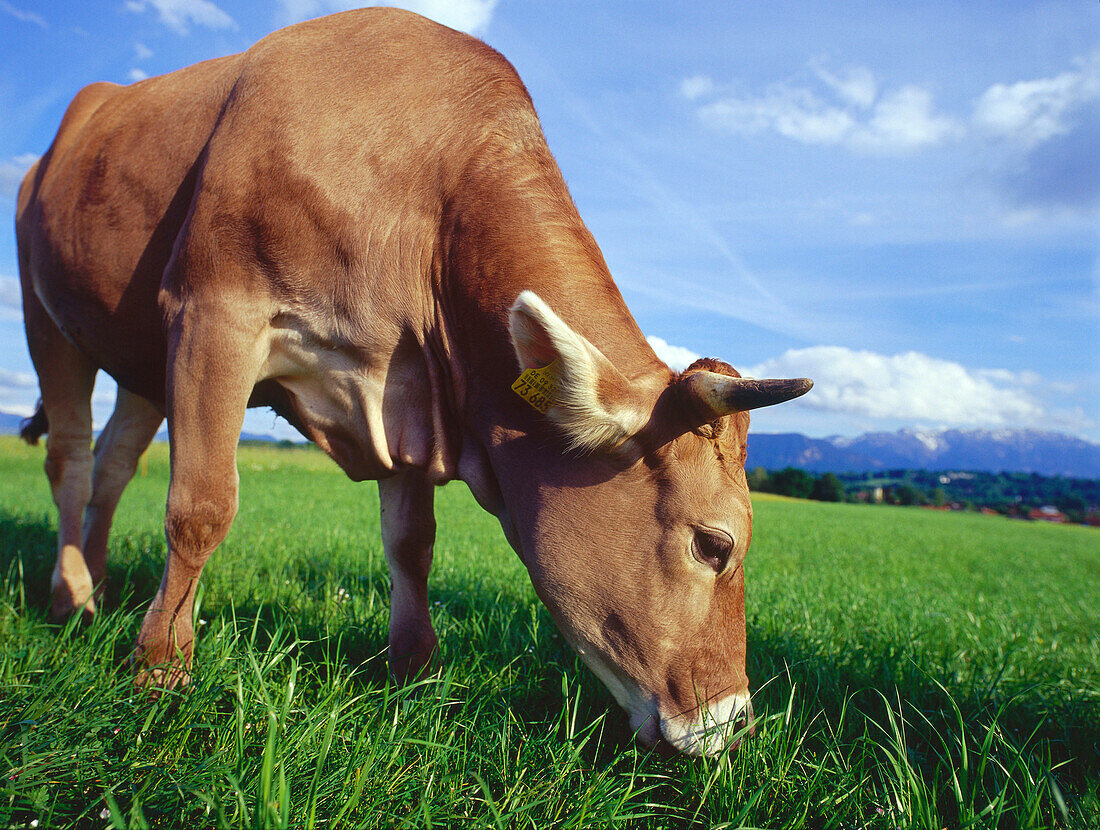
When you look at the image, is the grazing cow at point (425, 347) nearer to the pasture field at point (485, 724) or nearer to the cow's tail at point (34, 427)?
the pasture field at point (485, 724)

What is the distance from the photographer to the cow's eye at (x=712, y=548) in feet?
7.84

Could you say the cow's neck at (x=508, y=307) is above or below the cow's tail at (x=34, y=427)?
above

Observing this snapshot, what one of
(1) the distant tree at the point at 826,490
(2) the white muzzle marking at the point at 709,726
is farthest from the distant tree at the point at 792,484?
(2) the white muzzle marking at the point at 709,726

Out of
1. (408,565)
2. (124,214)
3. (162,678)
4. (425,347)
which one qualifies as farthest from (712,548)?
(124,214)

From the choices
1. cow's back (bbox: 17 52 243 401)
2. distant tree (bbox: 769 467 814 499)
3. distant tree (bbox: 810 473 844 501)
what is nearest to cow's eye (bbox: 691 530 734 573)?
cow's back (bbox: 17 52 243 401)

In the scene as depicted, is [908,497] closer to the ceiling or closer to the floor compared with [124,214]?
closer to the floor

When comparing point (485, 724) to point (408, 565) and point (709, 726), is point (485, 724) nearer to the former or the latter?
point (709, 726)

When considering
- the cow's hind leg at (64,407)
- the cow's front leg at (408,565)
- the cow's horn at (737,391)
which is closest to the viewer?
the cow's horn at (737,391)

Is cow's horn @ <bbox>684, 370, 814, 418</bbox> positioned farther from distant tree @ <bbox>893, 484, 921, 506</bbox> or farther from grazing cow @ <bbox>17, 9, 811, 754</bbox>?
distant tree @ <bbox>893, 484, 921, 506</bbox>

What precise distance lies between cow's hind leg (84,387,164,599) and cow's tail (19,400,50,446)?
74 centimetres

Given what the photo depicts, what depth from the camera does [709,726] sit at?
2355mm

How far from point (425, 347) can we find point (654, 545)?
128cm

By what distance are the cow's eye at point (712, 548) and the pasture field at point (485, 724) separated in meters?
0.55

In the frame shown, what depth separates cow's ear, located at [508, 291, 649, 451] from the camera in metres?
2.12
